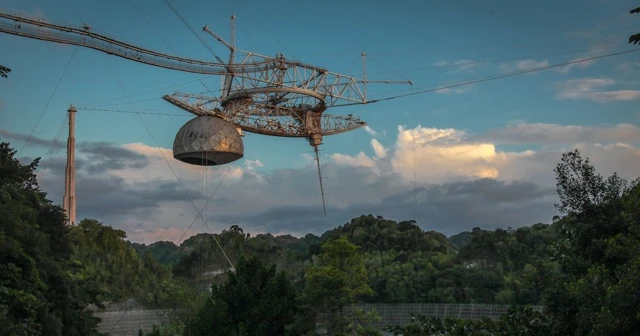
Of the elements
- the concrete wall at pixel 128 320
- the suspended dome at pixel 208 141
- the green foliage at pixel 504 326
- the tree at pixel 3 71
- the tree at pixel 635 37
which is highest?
the suspended dome at pixel 208 141

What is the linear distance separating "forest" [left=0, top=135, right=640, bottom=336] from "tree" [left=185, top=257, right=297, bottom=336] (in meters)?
0.06

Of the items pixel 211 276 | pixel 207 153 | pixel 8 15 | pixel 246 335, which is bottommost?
pixel 246 335

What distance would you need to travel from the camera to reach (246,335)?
35.4 metres

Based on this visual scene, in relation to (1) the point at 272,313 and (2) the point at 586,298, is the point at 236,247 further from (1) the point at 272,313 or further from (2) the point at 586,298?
(2) the point at 586,298

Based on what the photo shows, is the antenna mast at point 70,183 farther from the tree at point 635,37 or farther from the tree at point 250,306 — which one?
the tree at point 635,37

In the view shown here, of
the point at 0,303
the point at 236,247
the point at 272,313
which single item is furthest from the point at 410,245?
the point at 0,303

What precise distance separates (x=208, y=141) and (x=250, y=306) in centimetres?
1355

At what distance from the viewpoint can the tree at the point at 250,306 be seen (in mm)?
36250

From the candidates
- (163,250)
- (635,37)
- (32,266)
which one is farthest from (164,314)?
(163,250)

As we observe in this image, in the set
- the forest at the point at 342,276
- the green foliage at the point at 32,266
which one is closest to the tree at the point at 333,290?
the forest at the point at 342,276

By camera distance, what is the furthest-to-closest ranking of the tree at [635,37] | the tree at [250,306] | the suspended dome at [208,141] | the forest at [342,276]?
the suspended dome at [208,141]
the tree at [250,306]
the forest at [342,276]
the tree at [635,37]

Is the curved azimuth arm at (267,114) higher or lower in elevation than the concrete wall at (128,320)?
higher

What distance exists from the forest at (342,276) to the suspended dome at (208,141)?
6.41 m

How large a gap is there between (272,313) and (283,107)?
17215 mm
